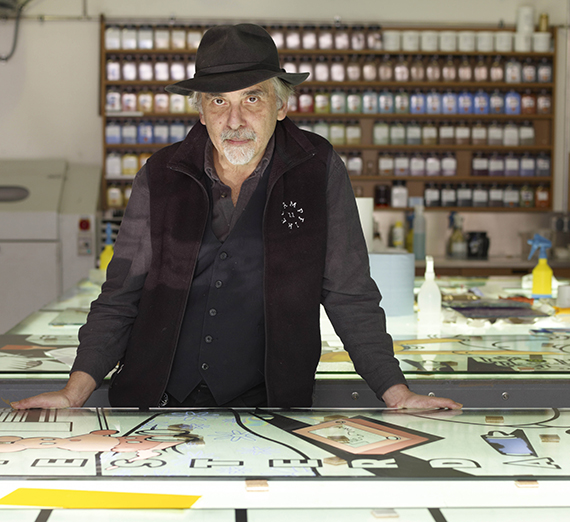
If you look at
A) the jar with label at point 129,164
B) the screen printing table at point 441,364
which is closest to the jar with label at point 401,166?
the jar with label at point 129,164

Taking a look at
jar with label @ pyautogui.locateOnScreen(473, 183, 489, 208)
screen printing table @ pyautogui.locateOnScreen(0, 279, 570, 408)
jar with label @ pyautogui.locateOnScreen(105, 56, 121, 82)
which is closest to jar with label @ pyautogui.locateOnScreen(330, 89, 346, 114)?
jar with label @ pyautogui.locateOnScreen(473, 183, 489, 208)

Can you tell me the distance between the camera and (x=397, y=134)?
5516 mm

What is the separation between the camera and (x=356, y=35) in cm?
548

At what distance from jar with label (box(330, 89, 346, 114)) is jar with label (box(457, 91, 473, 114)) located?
3.03 feet

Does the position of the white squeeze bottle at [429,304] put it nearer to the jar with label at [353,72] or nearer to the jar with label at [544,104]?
the jar with label at [353,72]

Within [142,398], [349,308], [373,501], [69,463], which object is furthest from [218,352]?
[373,501]

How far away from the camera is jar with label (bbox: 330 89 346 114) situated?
5457 mm

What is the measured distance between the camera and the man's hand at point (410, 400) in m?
1.33

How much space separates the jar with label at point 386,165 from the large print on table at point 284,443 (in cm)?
441

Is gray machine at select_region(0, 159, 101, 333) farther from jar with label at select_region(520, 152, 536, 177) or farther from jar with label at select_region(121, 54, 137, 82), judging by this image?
jar with label at select_region(520, 152, 536, 177)

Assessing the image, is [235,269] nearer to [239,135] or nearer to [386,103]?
[239,135]

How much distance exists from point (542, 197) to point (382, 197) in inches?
51.6

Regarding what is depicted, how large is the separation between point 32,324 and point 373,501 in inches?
66.4

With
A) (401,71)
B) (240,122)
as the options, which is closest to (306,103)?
(401,71)
